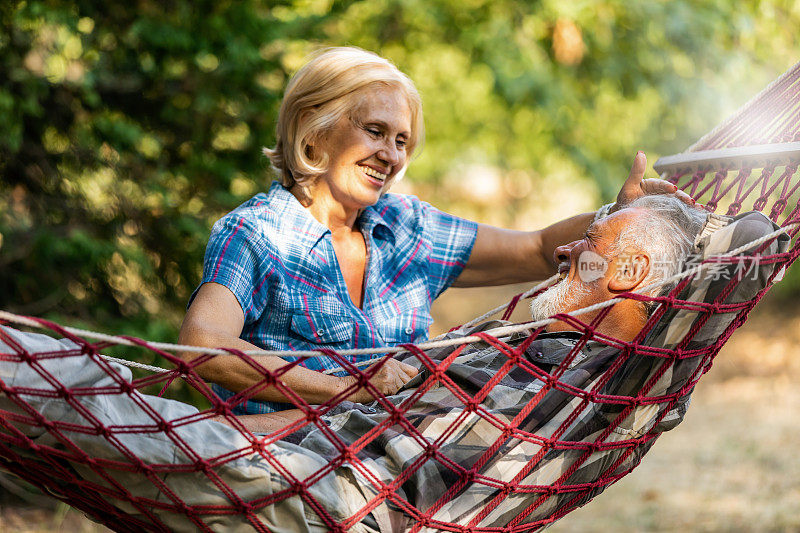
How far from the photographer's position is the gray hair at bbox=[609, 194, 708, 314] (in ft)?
5.74

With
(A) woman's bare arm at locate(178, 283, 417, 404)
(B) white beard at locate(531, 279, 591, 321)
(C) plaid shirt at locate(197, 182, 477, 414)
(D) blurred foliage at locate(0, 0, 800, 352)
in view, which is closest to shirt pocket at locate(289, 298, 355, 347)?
(C) plaid shirt at locate(197, 182, 477, 414)

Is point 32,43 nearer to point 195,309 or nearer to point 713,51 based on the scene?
point 195,309

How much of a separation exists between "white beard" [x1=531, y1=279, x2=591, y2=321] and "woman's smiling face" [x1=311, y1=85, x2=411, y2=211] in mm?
552

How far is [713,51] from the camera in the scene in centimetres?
564

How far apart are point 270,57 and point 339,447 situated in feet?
8.47

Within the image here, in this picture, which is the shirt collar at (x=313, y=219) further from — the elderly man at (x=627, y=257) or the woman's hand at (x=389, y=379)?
the elderly man at (x=627, y=257)

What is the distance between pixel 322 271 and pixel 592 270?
680 mm

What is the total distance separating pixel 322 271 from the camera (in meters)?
2.07

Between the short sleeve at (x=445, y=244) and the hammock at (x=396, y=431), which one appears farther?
the short sleeve at (x=445, y=244)

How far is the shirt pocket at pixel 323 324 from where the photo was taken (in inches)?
79.0

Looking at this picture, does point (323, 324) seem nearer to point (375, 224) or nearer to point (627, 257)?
point (375, 224)

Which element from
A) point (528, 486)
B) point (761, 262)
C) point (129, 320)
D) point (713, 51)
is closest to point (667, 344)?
point (761, 262)

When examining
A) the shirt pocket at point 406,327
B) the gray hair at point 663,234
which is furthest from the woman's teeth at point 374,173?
the gray hair at point 663,234

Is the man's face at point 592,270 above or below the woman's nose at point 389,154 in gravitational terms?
below
